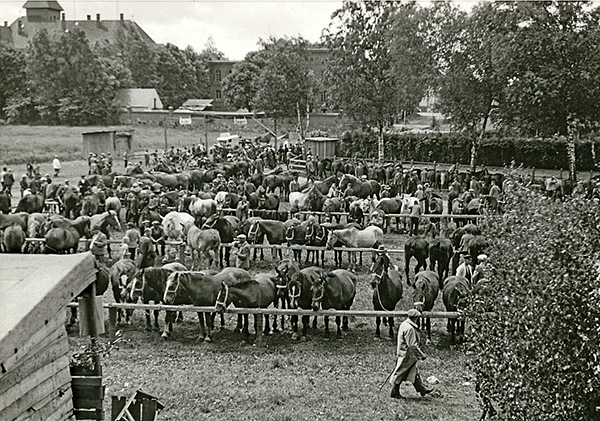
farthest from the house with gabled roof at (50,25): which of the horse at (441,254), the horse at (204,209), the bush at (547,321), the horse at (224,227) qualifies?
the bush at (547,321)

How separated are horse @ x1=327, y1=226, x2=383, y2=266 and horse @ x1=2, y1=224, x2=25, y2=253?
9117 millimetres

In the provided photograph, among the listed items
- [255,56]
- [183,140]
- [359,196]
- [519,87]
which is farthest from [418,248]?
[255,56]

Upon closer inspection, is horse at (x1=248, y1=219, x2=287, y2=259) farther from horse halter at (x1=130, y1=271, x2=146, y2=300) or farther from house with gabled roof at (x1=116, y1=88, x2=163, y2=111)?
house with gabled roof at (x1=116, y1=88, x2=163, y2=111)

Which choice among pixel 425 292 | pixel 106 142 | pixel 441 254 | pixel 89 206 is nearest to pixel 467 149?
pixel 106 142

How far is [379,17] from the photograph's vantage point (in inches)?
1703

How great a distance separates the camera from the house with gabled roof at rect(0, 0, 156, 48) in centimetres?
9831

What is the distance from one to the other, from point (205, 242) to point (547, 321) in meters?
13.3

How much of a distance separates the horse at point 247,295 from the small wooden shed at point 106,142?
111ft

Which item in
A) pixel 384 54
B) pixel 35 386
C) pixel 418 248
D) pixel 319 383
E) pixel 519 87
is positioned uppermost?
pixel 384 54

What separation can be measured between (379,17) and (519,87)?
1321cm

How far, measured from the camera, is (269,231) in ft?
70.3

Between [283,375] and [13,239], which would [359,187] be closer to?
[13,239]

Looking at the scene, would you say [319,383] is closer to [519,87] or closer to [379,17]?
[519,87]

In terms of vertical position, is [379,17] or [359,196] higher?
[379,17]
